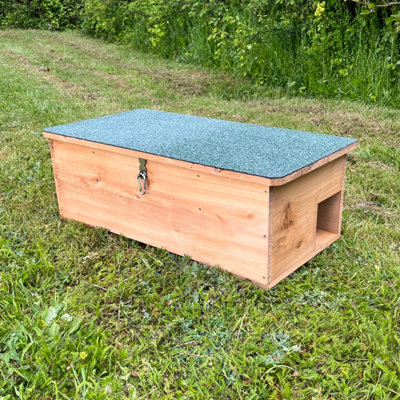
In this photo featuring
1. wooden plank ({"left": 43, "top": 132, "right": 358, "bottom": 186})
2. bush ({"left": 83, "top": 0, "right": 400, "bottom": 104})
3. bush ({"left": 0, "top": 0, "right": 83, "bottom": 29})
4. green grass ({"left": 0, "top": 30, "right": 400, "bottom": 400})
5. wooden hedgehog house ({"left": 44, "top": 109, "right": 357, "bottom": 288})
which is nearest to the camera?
green grass ({"left": 0, "top": 30, "right": 400, "bottom": 400})

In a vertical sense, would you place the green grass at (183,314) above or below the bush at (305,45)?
below

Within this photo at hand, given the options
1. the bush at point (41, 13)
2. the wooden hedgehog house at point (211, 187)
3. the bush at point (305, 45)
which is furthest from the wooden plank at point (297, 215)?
the bush at point (41, 13)

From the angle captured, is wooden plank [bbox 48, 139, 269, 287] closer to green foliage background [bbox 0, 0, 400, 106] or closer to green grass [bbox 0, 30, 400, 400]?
green grass [bbox 0, 30, 400, 400]

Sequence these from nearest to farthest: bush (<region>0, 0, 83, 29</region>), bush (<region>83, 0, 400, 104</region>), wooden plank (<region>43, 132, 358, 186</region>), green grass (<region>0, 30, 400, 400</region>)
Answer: green grass (<region>0, 30, 400, 400</region>) → wooden plank (<region>43, 132, 358, 186</region>) → bush (<region>83, 0, 400, 104</region>) → bush (<region>0, 0, 83, 29</region>)

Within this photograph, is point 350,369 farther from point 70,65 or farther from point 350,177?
point 70,65

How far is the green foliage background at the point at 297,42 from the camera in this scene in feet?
16.5

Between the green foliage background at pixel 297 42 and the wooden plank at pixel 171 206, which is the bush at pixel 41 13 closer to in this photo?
the green foliage background at pixel 297 42

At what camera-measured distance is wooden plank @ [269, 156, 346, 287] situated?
2010 mm

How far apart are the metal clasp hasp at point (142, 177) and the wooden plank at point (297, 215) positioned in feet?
2.02

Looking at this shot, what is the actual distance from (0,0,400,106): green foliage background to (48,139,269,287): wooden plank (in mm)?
3297

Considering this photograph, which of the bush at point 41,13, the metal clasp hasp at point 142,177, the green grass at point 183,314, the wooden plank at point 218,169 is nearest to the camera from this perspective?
the green grass at point 183,314

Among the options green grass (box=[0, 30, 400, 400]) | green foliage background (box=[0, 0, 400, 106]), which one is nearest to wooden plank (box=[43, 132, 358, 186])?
green grass (box=[0, 30, 400, 400])

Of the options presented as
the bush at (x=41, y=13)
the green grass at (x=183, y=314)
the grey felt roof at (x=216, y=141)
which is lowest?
the green grass at (x=183, y=314)

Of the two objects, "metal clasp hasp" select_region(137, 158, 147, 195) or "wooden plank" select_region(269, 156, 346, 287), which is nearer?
"wooden plank" select_region(269, 156, 346, 287)
